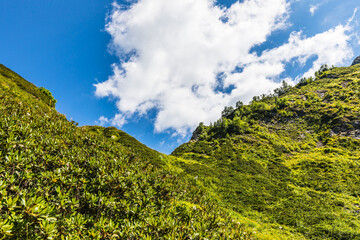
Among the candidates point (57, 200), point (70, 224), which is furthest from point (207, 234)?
point (57, 200)

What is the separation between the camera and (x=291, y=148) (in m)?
60.4

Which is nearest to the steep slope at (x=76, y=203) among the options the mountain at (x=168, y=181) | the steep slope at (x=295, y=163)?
the mountain at (x=168, y=181)

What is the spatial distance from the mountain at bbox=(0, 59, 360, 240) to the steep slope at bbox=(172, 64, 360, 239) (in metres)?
0.25

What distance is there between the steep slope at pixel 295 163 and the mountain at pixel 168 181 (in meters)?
0.25

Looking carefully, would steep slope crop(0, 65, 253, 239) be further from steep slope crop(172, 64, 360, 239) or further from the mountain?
steep slope crop(172, 64, 360, 239)

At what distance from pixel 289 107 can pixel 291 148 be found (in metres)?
43.0

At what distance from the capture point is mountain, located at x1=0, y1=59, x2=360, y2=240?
480 cm

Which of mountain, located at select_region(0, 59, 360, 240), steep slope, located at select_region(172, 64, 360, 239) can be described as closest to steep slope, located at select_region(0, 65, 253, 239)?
mountain, located at select_region(0, 59, 360, 240)

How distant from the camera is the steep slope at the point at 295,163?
19.0m

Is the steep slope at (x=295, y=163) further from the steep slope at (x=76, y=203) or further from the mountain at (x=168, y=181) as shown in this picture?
the steep slope at (x=76, y=203)

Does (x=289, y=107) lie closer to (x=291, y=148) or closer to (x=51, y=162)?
(x=291, y=148)

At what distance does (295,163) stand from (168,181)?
50989 mm

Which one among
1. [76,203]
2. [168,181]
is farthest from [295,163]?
[76,203]

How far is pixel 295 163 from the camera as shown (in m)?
46.0
